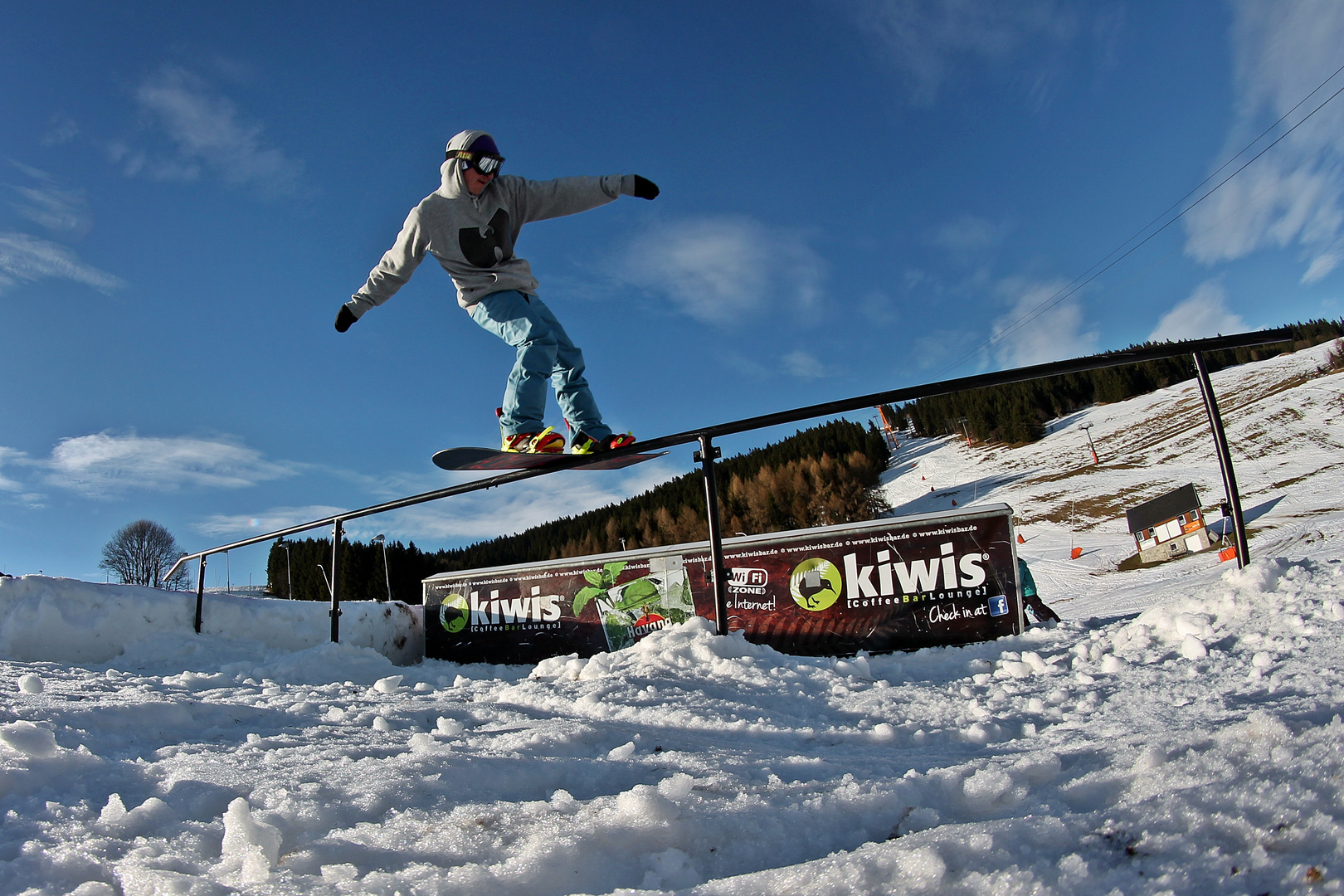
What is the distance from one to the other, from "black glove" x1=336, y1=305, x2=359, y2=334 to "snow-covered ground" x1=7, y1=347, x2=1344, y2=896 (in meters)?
2.26

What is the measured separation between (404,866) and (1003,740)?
6.01 ft

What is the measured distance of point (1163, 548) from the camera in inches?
924

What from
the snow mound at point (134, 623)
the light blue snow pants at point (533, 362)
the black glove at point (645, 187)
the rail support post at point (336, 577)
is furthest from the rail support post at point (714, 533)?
the snow mound at point (134, 623)

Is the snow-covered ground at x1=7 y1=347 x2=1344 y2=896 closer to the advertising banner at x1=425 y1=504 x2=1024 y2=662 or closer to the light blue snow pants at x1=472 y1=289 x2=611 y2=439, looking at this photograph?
the light blue snow pants at x1=472 y1=289 x2=611 y2=439

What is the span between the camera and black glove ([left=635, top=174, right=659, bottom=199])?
3785mm

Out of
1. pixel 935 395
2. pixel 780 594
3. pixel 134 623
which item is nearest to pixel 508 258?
pixel 935 395

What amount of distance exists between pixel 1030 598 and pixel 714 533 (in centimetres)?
417

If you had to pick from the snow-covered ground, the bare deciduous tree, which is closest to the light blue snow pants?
the snow-covered ground

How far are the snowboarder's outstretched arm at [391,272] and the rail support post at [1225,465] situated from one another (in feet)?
14.1

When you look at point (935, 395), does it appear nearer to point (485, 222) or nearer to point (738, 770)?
point (738, 770)

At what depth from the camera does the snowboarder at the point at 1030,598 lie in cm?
567

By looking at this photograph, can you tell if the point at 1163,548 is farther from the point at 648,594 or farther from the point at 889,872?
the point at 889,872

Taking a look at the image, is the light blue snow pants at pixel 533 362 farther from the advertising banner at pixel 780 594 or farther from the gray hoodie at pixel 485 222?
the advertising banner at pixel 780 594

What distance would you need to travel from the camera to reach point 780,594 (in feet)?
23.2
